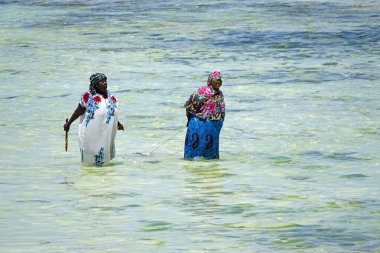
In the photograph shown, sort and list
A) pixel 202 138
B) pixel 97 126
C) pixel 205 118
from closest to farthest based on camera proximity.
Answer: pixel 97 126, pixel 205 118, pixel 202 138

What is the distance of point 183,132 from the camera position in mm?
18641

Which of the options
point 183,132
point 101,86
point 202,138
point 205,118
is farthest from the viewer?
point 183,132

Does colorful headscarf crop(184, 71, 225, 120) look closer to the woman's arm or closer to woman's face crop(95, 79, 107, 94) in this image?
woman's face crop(95, 79, 107, 94)

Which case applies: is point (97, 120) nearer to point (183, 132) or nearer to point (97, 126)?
point (97, 126)

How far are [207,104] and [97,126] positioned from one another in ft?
4.64

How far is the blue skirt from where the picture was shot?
48.3ft

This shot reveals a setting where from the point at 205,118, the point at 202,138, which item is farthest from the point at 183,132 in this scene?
the point at 205,118

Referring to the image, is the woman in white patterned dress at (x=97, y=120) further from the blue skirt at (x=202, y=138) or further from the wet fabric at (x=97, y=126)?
the blue skirt at (x=202, y=138)

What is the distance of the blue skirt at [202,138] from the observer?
1473cm

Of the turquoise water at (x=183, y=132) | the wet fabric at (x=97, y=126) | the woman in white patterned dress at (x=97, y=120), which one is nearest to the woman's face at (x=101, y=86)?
the woman in white patterned dress at (x=97, y=120)

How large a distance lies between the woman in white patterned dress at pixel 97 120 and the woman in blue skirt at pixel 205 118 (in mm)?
1000

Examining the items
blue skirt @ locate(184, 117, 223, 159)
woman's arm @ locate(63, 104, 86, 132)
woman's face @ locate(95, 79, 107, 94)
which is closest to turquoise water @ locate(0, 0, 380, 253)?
blue skirt @ locate(184, 117, 223, 159)

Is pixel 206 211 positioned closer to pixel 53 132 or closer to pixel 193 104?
pixel 193 104

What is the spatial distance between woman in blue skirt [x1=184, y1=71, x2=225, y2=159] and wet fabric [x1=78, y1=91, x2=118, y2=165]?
3.44 feet
